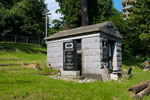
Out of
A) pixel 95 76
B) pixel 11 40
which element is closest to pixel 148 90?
pixel 95 76

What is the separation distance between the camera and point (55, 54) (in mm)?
12477

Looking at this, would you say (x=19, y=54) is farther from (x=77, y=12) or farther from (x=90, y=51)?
(x=77, y=12)

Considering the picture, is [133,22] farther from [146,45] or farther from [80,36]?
[80,36]

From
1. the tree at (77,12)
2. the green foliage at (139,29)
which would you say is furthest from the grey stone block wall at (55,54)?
the green foliage at (139,29)

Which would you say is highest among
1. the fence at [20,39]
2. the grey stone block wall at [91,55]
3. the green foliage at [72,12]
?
the green foliage at [72,12]

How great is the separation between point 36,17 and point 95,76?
1303 inches

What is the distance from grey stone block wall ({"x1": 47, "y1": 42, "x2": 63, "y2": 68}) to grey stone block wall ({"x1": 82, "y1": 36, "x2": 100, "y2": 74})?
2.34m

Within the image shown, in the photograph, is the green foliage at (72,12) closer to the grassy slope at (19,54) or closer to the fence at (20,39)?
the grassy slope at (19,54)

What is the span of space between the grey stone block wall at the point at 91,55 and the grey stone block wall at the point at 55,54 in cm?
234

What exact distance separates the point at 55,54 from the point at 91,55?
3.70 meters

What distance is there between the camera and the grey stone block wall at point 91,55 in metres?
9.74

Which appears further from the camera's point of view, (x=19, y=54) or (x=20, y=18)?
(x=20, y=18)

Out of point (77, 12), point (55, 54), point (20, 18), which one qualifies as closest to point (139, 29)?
point (77, 12)

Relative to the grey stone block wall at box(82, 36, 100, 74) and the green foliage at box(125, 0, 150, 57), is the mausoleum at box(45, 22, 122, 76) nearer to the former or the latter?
the grey stone block wall at box(82, 36, 100, 74)
